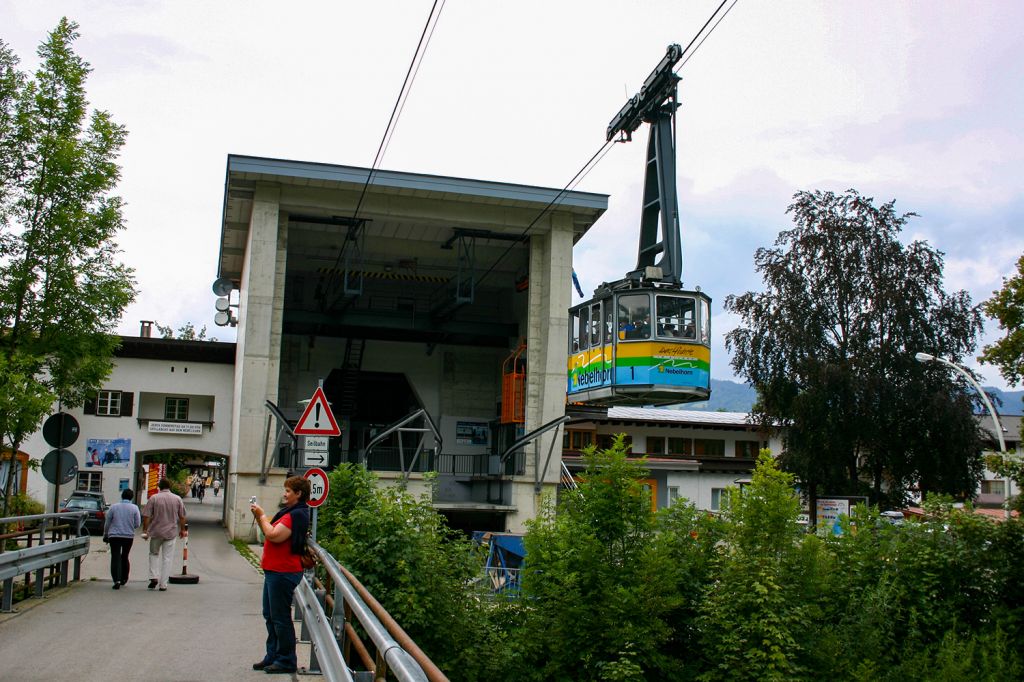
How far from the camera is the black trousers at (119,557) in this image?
15711 millimetres

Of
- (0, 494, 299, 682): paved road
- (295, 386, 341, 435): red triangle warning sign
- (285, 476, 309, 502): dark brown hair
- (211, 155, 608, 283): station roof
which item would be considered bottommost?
(0, 494, 299, 682): paved road

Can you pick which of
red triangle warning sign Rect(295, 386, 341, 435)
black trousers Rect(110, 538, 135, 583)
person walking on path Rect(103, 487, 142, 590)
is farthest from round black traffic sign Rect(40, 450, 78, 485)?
red triangle warning sign Rect(295, 386, 341, 435)

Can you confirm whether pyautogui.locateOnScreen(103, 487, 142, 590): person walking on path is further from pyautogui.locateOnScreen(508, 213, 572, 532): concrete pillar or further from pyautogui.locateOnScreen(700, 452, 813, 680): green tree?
pyautogui.locateOnScreen(508, 213, 572, 532): concrete pillar

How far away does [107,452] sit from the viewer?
128ft

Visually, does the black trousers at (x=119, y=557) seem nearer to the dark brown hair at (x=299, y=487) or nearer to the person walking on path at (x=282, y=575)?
the person walking on path at (x=282, y=575)

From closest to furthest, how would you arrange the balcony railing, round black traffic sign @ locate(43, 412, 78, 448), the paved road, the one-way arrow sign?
the paved road
the one-way arrow sign
round black traffic sign @ locate(43, 412, 78, 448)
the balcony railing

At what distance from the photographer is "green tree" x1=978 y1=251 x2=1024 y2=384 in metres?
31.5

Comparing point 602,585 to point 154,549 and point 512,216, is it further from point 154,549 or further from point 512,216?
point 512,216

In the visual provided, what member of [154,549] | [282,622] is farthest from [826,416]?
[282,622]

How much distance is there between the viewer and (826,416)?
130 feet

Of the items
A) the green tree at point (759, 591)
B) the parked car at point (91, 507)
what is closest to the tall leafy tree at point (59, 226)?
the green tree at point (759, 591)

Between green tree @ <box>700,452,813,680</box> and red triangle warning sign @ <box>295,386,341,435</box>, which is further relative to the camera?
green tree @ <box>700,452,813,680</box>

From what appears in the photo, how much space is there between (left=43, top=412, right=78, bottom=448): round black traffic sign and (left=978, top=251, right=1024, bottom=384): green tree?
27.5 m

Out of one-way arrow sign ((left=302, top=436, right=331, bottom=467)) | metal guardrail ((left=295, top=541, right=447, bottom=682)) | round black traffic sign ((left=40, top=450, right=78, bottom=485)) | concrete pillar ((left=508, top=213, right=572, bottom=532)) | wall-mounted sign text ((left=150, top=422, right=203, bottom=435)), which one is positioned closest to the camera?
metal guardrail ((left=295, top=541, right=447, bottom=682))
